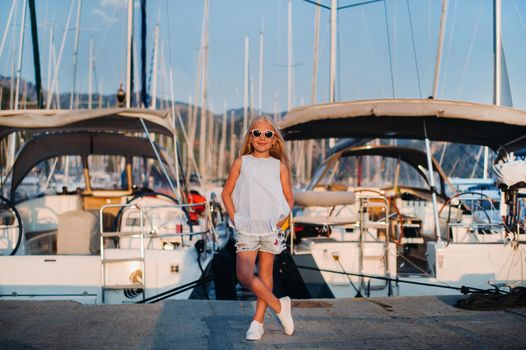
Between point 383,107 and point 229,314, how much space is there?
391 centimetres

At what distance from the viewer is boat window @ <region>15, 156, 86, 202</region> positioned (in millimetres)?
14703

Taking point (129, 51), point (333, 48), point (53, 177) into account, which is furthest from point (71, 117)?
point (333, 48)

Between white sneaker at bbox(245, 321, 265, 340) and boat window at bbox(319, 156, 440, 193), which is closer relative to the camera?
white sneaker at bbox(245, 321, 265, 340)

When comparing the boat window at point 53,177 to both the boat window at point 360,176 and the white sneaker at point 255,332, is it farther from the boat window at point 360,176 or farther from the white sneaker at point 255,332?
the white sneaker at point 255,332

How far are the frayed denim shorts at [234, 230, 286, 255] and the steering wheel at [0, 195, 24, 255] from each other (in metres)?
4.76

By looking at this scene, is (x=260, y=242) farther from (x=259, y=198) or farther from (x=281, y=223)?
(x=259, y=198)

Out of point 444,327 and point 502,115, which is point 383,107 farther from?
point 444,327

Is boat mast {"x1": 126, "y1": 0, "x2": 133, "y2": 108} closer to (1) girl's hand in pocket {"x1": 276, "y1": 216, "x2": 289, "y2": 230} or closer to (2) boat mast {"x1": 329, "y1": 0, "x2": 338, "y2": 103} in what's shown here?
(2) boat mast {"x1": 329, "y1": 0, "x2": 338, "y2": 103}

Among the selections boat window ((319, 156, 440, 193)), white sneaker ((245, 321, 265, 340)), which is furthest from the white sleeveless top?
boat window ((319, 156, 440, 193))

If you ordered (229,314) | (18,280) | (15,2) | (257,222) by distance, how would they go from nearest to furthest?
(257,222)
(229,314)
(18,280)
(15,2)

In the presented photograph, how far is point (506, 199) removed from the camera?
747cm

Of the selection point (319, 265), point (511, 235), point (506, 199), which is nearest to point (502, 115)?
point (506, 199)

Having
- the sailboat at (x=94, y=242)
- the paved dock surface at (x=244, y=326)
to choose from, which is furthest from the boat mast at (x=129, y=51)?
the paved dock surface at (x=244, y=326)

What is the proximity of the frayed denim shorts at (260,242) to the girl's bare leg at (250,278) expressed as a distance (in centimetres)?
4
